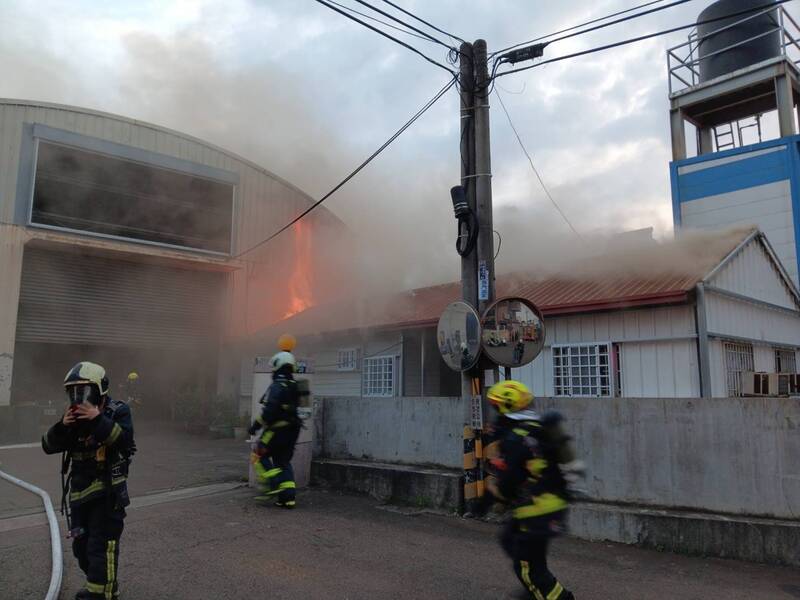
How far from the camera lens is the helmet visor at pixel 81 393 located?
3.45m

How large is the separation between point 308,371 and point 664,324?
5559 millimetres

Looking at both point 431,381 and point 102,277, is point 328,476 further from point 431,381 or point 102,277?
point 102,277

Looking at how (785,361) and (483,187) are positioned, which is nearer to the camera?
(483,187)

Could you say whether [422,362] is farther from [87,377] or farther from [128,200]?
[128,200]

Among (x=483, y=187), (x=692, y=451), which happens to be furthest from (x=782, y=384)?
(x=483, y=187)

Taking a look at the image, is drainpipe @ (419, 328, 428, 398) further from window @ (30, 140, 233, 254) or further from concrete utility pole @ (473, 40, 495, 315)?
window @ (30, 140, 233, 254)

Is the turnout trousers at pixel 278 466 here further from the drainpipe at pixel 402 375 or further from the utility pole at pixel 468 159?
the drainpipe at pixel 402 375

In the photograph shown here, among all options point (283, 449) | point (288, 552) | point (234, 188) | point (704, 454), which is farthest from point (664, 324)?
point (234, 188)

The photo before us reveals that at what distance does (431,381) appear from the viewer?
1366 cm

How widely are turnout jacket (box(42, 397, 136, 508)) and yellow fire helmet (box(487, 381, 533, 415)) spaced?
2.41 meters

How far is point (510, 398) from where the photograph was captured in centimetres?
372

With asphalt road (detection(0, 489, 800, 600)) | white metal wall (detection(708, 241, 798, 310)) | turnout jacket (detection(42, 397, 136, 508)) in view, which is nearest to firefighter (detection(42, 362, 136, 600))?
turnout jacket (detection(42, 397, 136, 508))

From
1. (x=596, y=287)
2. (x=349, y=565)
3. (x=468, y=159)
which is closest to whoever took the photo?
(x=349, y=565)

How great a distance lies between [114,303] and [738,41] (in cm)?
2002
